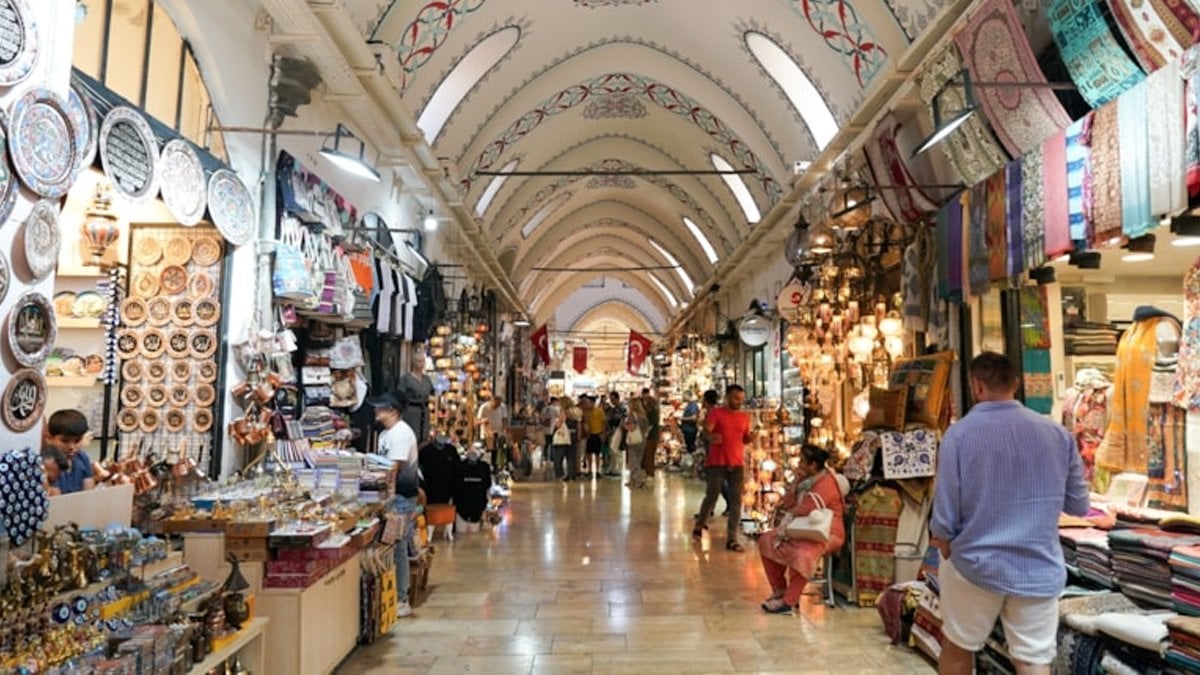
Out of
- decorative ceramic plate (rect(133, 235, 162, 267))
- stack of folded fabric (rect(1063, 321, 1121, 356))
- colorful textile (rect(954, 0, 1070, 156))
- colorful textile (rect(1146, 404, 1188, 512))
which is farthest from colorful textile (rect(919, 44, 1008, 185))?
decorative ceramic plate (rect(133, 235, 162, 267))

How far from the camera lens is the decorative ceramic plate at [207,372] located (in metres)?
4.28

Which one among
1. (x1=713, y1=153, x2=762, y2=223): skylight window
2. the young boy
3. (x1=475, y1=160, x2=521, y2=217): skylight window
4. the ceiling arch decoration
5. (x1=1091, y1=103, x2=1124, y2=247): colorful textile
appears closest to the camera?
(x1=1091, y1=103, x2=1124, y2=247): colorful textile

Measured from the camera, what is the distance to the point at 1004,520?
2793 millimetres

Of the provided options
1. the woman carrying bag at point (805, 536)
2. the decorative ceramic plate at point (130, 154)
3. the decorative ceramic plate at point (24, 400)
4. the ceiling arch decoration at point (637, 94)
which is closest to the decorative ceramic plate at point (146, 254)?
the decorative ceramic plate at point (130, 154)

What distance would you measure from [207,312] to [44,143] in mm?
1878

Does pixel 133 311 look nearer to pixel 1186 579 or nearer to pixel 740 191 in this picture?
pixel 1186 579

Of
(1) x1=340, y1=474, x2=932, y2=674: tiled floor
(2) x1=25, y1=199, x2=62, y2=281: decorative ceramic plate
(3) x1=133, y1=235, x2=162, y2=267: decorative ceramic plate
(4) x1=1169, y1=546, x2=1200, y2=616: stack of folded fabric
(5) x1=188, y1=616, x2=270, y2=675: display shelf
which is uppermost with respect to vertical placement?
(3) x1=133, y1=235, x2=162, y2=267: decorative ceramic plate

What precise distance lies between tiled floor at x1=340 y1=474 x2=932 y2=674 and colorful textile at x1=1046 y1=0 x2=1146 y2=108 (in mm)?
2748

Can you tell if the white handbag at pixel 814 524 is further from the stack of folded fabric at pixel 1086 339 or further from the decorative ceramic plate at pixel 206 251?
the decorative ceramic plate at pixel 206 251

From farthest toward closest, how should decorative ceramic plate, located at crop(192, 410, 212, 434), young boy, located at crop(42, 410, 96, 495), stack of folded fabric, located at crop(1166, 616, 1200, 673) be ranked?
decorative ceramic plate, located at crop(192, 410, 212, 434) < young boy, located at crop(42, 410, 96, 495) < stack of folded fabric, located at crop(1166, 616, 1200, 673)

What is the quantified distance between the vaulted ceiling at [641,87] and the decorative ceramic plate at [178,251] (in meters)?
2.09

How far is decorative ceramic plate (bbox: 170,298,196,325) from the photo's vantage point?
432 cm

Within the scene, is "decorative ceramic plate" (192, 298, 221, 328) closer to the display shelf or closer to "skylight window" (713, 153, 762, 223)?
the display shelf

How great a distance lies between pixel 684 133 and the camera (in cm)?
1149
